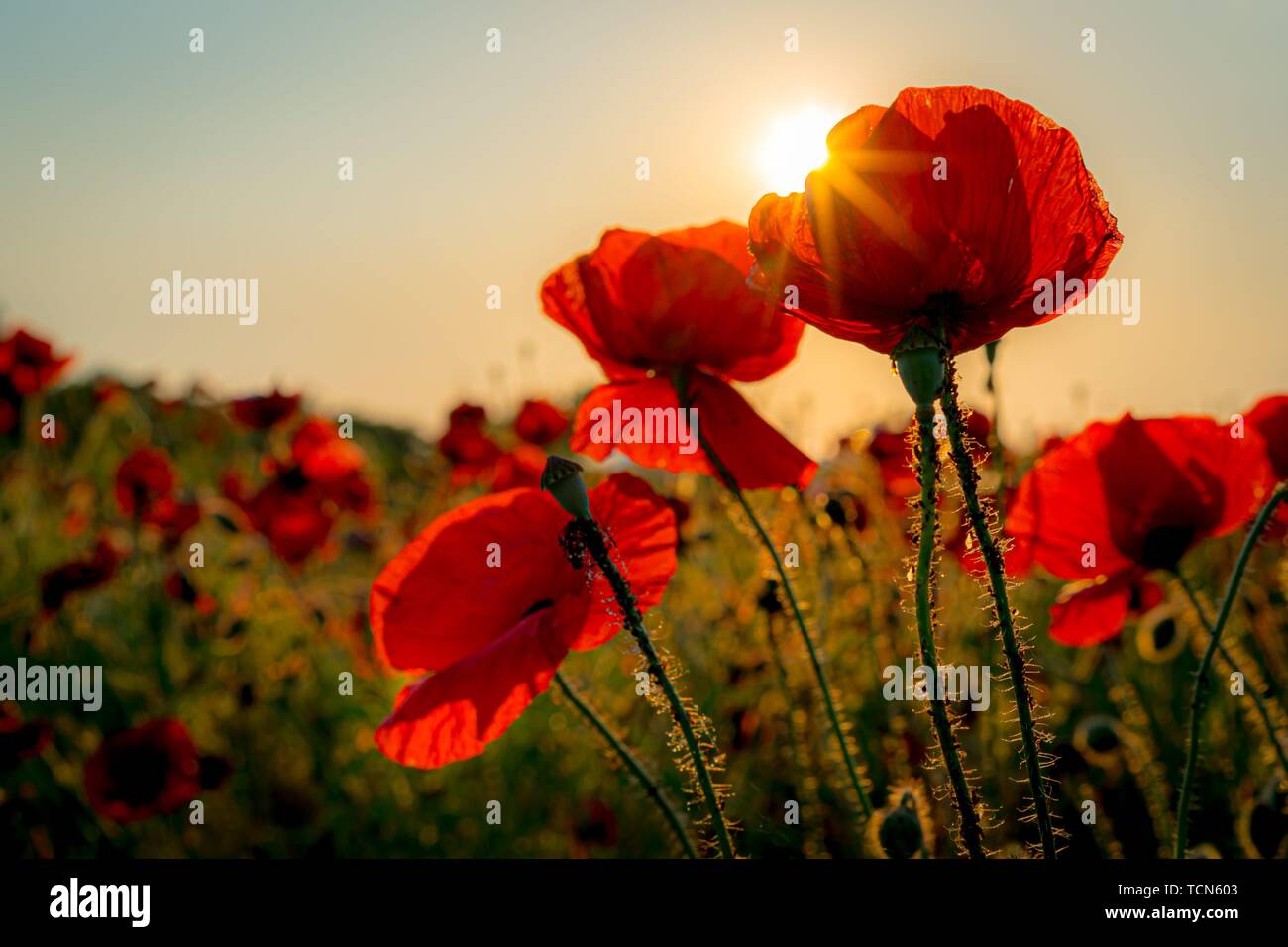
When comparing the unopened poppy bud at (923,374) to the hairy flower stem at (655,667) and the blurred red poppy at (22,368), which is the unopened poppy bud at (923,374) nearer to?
the hairy flower stem at (655,667)

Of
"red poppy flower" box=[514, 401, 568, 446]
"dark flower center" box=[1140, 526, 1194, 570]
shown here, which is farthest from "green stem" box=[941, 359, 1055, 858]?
"red poppy flower" box=[514, 401, 568, 446]

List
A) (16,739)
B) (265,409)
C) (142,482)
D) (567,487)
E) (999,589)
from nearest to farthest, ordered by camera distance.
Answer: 1. (999,589)
2. (567,487)
3. (16,739)
4. (142,482)
5. (265,409)

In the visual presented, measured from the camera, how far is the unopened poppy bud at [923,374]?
1.84 ft

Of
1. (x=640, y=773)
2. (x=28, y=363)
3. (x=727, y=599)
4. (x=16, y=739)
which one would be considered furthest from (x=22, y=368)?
(x=640, y=773)

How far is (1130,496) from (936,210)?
0.57 m

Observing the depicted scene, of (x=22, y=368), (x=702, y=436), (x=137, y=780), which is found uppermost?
(x=22, y=368)

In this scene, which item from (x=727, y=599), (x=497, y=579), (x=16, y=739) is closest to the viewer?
(x=497, y=579)

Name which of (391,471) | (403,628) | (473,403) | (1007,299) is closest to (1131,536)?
(1007,299)

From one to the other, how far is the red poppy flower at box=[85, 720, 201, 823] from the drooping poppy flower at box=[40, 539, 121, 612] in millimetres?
430

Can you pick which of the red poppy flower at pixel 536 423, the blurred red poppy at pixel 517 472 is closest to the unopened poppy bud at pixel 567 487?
the blurred red poppy at pixel 517 472

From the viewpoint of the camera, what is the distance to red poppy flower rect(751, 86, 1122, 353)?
624mm

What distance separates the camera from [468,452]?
8.18 feet

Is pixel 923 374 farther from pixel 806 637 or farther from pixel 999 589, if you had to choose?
pixel 806 637

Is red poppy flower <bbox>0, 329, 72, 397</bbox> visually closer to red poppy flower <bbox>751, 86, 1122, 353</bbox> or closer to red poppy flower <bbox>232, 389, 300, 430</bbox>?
red poppy flower <bbox>232, 389, 300, 430</bbox>
